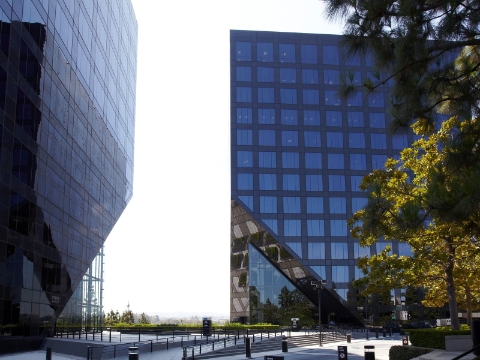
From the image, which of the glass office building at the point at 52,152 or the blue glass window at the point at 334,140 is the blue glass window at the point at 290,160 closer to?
the blue glass window at the point at 334,140

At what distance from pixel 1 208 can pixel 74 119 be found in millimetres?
13940

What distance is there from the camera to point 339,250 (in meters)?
79.5

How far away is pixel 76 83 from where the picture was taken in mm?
41969

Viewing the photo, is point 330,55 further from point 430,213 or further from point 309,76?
point 430,213

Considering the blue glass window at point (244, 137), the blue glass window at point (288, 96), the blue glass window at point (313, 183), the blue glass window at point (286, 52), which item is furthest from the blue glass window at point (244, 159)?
the blue glass window at point (286, 52)

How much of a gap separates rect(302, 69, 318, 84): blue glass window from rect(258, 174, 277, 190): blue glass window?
601 inches

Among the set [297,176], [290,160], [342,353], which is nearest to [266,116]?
[290,160]

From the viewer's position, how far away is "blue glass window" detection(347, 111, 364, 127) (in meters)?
84.3

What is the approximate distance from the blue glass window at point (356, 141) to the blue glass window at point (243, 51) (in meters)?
18.2

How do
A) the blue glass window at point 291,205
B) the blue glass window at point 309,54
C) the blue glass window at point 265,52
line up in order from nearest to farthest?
the blue glass window at point 291,205 → the blue glass window at point 265,52 → the blue glass window at point 309,54

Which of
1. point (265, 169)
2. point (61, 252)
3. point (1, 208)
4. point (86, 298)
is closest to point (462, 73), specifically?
point (1, 208)

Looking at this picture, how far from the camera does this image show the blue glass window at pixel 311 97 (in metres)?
83.5

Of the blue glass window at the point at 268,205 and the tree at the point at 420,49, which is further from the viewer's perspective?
the blue glass window at the point at 268,205

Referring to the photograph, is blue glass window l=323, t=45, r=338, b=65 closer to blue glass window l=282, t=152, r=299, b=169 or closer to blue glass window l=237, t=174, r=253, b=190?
blue glass window l=282, t=152, r=299, b=169
